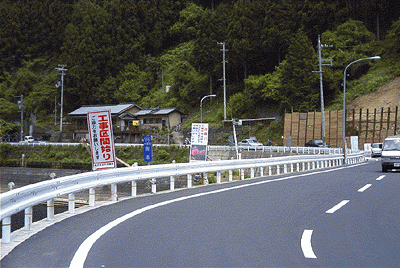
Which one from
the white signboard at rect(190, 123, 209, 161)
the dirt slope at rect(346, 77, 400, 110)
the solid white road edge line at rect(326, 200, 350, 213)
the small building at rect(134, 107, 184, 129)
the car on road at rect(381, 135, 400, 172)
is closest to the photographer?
the solid white road edge line at rect(326, 200, 350, 213)

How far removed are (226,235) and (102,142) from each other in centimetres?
770

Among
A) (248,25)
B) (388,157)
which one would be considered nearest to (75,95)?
(248,25)

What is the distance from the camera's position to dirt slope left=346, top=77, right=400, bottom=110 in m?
57.3

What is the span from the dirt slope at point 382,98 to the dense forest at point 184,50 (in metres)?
4.16

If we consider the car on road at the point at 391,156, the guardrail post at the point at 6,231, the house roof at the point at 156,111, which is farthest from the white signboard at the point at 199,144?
the house roof at the point at 156,111

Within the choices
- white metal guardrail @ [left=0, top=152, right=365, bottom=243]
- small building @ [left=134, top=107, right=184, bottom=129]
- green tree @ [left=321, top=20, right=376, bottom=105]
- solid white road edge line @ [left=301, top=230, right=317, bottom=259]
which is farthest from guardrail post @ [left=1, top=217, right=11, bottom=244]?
small building @ [left=134, top=107, right=184, bottom=129]

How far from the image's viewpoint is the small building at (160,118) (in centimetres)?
7462

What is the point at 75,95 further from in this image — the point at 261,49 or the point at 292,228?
the point at 292,228

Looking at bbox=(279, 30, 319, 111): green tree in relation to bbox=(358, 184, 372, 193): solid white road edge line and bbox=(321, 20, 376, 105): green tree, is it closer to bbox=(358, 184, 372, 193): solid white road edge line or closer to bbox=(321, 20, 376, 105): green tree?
bbox=(321, 20, 376, 105): green tree

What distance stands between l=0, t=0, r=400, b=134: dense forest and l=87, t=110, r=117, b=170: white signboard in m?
49.8

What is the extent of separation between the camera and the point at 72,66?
324 ft

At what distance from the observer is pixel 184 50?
99625 millimetres

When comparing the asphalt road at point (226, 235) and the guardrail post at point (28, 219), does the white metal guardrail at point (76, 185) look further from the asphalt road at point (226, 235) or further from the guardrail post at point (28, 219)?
the asphalt road at point (226, 235)

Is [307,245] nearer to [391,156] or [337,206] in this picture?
[337,206]
